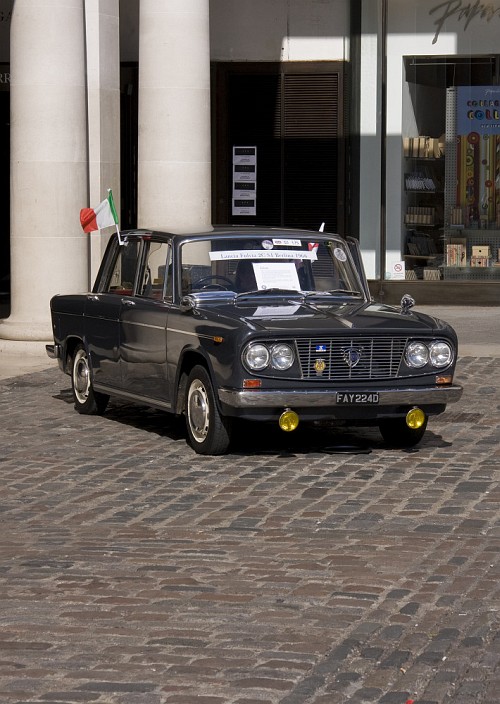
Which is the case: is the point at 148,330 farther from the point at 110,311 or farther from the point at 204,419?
the point at 204,419

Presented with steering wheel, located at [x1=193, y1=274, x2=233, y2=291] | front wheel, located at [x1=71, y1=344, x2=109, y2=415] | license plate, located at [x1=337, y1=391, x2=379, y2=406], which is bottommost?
front wheel, located at [x1=71, y1=344, x2=109, y2=415]

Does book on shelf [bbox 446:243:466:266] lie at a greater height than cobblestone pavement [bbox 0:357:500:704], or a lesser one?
greater

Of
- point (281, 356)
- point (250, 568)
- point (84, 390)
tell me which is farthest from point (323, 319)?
point (250, 568)

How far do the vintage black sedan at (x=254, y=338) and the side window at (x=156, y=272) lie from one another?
0.01 m

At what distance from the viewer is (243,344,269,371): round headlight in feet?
32.4

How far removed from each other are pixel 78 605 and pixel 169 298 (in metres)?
4.67

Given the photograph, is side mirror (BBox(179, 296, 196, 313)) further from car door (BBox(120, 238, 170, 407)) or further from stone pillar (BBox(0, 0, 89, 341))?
stone pillar (BBox(0, 0, 89, 341))

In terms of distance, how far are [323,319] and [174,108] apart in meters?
7.96

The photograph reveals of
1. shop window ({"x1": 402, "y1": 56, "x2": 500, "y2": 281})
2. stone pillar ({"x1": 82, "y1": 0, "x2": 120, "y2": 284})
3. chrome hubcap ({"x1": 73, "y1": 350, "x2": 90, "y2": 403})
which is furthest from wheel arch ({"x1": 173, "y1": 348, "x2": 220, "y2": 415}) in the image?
shop window ({"x1": 402, "y1": 56, "x2": 500, "y2": 281})

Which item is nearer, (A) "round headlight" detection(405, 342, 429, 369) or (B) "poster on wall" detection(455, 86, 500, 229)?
(A) "round headlight" detection(405, 342, 429, 369)

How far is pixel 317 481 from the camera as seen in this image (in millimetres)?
9547

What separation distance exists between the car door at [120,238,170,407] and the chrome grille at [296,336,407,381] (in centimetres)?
130

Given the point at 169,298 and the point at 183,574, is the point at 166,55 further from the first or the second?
the point at 183,574

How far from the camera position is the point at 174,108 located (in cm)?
1769
